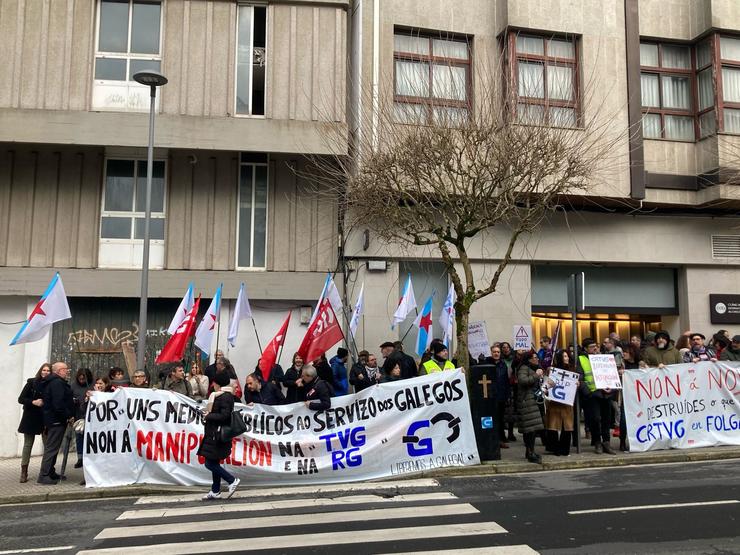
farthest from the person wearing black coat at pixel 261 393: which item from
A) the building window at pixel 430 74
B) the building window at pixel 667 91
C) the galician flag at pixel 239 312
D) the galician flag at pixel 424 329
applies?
the building window at pixel 667 91

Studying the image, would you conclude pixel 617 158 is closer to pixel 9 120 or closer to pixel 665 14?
pixel 665 14

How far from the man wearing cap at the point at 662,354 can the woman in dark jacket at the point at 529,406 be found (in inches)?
108

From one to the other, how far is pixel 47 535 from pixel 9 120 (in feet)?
31.9

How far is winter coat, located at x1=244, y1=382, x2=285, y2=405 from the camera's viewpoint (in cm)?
1118

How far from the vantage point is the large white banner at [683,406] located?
11.4 meters

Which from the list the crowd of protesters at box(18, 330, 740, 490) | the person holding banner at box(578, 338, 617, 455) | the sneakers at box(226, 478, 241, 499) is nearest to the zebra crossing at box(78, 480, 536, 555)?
the sneakers at box(226, 478, 241, 499)

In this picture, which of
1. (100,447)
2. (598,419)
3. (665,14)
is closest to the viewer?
(100,447)

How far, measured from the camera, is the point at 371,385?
11.6m

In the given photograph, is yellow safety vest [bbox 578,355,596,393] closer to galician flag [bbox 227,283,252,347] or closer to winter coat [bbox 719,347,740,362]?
winter coat [bbox 719,347,740,362]

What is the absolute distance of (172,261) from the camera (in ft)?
49.2

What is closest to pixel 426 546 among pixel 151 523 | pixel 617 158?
pixel 151 523

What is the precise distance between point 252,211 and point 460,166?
5884 mm

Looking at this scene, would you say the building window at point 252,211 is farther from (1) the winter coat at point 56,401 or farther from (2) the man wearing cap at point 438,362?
(2) the man wearing cap at point 438,362

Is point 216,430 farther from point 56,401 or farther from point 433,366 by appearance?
point 433,366
